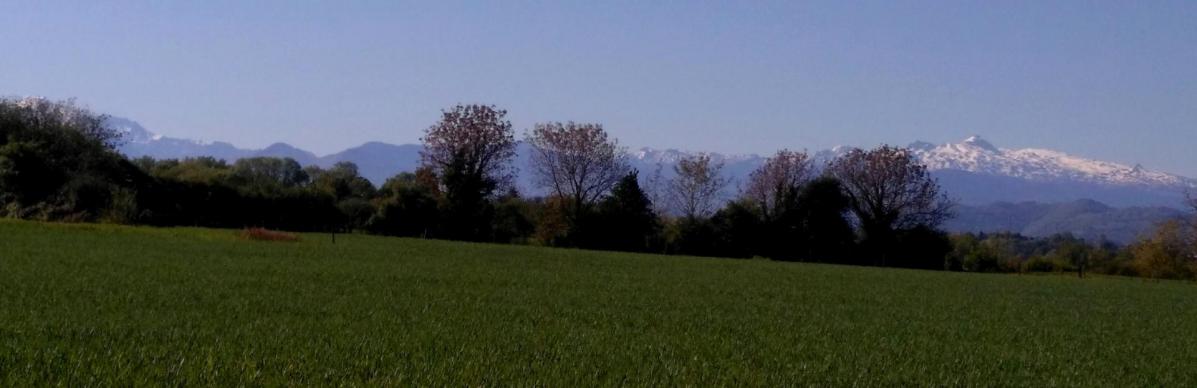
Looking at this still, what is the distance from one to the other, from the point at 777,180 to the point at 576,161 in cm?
1549

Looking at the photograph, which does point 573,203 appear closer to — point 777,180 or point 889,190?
point 777,180

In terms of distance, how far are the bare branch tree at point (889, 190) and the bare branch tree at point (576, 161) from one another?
17.7 metres

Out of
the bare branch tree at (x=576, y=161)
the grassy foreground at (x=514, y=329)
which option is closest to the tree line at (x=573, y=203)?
the bare branch tree at (x=576, y=161)

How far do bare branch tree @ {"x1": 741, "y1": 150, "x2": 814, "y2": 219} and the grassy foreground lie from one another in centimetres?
4817

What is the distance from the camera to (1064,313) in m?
27.6

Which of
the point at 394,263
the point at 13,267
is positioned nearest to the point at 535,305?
the point at 13,267

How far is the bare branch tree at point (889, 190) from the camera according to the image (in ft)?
275

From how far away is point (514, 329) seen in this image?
15.7 m

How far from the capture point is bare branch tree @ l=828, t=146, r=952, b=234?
275 ft

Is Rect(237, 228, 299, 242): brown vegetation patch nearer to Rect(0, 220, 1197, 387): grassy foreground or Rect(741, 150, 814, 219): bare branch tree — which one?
Rect(0, 220, 1197, 387): grassy foreground

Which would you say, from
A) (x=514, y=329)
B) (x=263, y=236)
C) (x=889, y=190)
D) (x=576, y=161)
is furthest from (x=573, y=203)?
(x=514, y=329)

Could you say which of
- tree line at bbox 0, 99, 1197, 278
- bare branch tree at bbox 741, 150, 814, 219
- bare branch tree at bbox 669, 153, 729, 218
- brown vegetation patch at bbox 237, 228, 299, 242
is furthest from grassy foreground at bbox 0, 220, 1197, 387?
bare branch tree at bbox 669, 153, 729, 218

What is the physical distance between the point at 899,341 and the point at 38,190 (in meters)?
58.7

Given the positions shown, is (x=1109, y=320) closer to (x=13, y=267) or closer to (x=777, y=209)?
(x=13, y=267)
